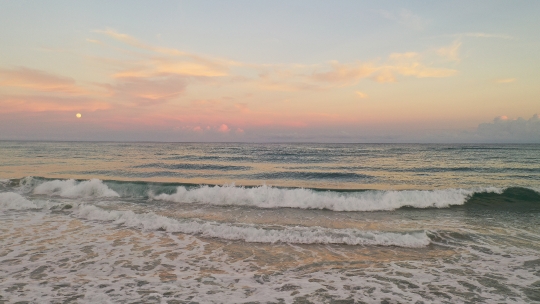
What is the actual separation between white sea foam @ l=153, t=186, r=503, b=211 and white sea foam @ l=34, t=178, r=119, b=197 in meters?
3.70

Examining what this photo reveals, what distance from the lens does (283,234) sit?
10812mm

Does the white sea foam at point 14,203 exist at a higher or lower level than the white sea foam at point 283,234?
higher

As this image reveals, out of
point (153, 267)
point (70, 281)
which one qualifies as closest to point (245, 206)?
point (153, 267)

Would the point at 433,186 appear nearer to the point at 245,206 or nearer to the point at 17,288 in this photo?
the point at 245,206

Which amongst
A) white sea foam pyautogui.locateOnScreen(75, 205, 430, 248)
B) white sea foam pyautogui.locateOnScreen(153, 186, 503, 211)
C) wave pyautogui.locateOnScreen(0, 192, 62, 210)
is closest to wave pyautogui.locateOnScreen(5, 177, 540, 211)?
white sea foam pyautogui.locateOnScreen(153, 186, 503, 211)

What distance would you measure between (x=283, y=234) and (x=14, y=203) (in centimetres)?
1471

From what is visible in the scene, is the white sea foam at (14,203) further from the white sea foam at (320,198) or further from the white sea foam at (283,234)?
the white sea foam at (320,198)

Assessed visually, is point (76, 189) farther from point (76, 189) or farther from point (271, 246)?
point (271, 246)

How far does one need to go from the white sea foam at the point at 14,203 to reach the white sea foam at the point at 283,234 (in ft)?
20.2

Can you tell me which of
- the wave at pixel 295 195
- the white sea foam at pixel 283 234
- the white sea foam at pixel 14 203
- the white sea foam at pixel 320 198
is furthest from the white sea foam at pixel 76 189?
the white sea foam at pixel 283 234

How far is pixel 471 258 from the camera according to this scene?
28.7 feet

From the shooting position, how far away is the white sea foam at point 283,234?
33.7ft

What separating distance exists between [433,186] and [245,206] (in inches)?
599

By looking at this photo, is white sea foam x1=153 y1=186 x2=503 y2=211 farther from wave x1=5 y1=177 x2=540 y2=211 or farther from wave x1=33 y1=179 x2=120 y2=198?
wave x1=33 y1=179 x2=120 y2=198
